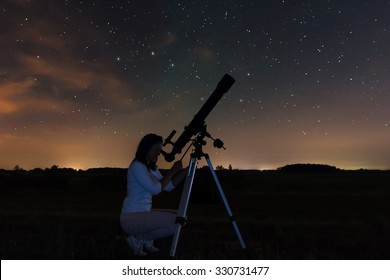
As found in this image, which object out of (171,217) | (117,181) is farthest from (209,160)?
(117,181)

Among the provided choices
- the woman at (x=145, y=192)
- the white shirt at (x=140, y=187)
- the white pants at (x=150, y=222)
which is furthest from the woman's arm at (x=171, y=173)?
the white pants at (x=150, y=222)

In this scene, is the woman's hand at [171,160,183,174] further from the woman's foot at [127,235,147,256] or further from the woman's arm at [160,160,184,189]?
the woman's foot at [127,235,147,256]

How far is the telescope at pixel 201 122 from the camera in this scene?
3.98 m

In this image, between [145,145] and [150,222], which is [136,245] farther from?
[145,145]

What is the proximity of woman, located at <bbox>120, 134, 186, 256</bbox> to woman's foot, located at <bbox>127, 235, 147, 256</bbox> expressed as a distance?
0.63 feet

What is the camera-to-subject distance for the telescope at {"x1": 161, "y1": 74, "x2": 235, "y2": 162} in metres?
3.98

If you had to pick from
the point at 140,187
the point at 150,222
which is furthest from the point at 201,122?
the point at 150,222

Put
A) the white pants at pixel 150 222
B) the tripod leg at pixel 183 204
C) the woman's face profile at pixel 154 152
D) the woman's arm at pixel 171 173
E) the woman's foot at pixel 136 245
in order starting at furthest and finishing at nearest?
the woman's foot at pixel 136 245, the white pants at pixel 150 222, the woman's face profile at pixel 154 152, the woman's arm at pixel 171 173, the tripod leg at pixel 183 204

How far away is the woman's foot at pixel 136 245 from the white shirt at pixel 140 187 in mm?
556

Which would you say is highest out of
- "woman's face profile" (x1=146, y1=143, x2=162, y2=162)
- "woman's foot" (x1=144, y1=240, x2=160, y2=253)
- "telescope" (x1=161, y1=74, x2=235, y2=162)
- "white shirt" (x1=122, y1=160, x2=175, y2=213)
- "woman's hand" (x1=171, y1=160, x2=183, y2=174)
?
"telescope" (x1=161, y1=74, x2=235, y2=162)

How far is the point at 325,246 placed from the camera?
238 inches

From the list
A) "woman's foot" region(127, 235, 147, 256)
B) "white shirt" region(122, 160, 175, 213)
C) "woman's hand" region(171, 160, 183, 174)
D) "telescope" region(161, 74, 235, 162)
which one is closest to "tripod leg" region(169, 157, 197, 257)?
"woman's hand" region(171, 160, 183, 174)

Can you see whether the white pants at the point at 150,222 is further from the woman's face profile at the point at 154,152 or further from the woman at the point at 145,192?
the woman's face profile at the point at 154,152

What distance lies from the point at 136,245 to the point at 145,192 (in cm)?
81
